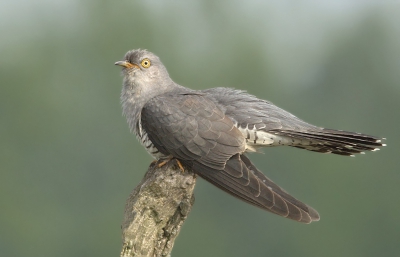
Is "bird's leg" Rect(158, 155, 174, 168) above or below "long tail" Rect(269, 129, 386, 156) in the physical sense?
below

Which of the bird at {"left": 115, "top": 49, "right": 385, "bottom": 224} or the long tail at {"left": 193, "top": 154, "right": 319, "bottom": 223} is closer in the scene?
the long tail at {"left": 193, "top": 154, "right": 319, "bottom": 223}

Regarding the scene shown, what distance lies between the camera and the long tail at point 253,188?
21.4ft

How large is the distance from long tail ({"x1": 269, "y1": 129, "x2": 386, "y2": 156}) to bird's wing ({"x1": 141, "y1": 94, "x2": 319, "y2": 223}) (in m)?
0.41

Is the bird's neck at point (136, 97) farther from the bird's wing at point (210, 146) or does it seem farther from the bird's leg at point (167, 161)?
the bird's leg at point (167, 161)

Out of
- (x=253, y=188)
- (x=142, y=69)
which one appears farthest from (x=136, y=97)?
(x=253, y=188)

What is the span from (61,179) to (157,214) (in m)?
26.6

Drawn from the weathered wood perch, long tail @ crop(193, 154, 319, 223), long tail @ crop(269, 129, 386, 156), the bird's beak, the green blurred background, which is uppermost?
the green blurred background

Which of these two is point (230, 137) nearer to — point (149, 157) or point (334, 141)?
point (334, 141)

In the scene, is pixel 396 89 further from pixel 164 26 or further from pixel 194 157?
pixel 194 157

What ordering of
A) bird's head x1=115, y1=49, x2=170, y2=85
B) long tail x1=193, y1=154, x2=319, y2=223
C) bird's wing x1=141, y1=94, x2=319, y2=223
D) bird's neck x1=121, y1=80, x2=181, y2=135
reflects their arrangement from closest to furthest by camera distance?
long tail x1=193, y1=154, x2=319, y2=223
bird's wing x1=141, y1=94, x2=319, y2=223
bird's neck x1=121, y1=80, x2=181, y2=135
bird's head x1=115, y1=49, x2=170, y2=85

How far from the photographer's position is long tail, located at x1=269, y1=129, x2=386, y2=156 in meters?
6.90

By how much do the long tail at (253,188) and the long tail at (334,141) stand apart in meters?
0.46

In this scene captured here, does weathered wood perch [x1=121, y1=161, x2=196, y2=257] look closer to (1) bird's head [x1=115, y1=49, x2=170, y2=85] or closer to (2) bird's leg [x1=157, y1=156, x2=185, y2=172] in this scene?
(2) bird's leg [x1=157, y1=156, x2=185, y2=172]

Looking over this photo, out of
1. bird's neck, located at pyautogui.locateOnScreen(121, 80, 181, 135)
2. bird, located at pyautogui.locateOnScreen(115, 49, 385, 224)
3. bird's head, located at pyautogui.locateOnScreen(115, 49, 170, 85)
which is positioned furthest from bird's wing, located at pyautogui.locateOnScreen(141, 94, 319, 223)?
bird's head, located at pyautogui.locateOnScreen(115, 49, 170, 85)
